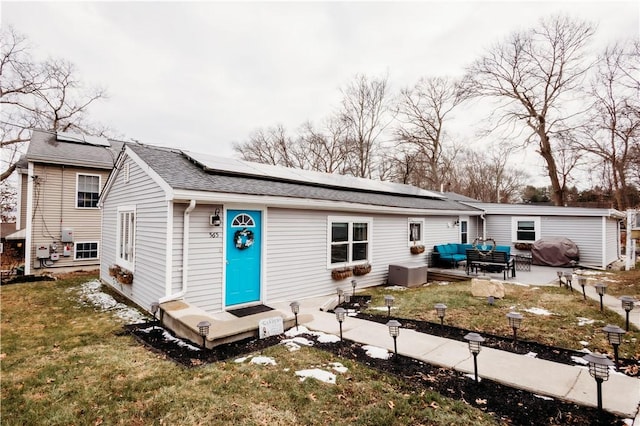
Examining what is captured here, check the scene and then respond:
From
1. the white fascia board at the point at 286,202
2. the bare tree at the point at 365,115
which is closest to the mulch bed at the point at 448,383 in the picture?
the white fascia board at the point at 286,202

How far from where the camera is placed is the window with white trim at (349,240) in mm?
8609

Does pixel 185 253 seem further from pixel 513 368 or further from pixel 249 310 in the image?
pixel 513 368

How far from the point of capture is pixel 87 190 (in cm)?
1241

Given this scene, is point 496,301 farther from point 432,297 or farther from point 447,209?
point 447,209

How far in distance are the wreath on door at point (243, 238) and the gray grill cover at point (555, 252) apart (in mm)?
12693

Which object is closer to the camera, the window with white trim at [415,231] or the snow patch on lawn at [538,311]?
the snow patch on lawn at [538,311]

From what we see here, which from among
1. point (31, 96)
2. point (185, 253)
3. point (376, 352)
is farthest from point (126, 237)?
point (31, 96)

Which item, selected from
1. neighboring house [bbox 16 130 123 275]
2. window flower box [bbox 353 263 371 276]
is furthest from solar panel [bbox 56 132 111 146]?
window flower box [bbox 353 263 371 276]

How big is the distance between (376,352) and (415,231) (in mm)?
7786

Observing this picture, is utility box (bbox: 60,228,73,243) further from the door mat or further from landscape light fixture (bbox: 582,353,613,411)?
landscape light fixture (bbox: 582,353,613,411)

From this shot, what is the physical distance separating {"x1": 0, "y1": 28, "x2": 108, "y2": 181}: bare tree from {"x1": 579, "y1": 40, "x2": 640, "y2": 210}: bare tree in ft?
85.6

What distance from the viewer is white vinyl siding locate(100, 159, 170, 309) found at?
6.05 m

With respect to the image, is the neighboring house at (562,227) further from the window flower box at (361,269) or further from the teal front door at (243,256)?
the teal front door at (243,256)

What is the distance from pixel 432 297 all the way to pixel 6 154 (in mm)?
23326
